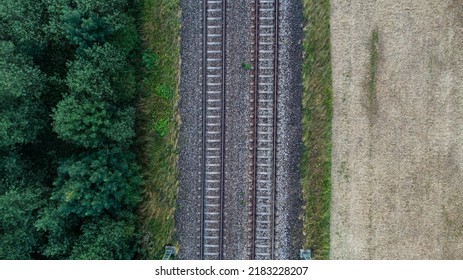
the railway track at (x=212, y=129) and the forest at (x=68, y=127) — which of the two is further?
the railway track at (x=212, y=129)

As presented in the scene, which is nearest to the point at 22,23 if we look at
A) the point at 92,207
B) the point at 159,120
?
the point at 159,120

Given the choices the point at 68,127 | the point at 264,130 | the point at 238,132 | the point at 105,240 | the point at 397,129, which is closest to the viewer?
the point at 68,127

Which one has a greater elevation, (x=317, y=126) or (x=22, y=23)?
(x=22, y=23)

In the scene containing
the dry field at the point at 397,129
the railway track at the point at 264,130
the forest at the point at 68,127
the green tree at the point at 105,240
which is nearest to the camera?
the forest at the point at 68,127

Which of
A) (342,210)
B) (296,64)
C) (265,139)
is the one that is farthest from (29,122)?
(342,210)

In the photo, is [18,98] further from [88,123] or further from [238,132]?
[238,132]

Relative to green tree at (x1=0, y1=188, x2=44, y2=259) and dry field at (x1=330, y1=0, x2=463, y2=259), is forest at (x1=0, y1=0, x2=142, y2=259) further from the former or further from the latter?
dry field at (x1=330, y1=0, x2=463, y2=259)

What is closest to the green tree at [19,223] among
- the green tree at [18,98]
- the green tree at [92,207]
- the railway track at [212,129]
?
the green tree at [92,207]

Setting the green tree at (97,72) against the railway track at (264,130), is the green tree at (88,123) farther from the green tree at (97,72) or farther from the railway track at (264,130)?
the railway track at (264,130)
